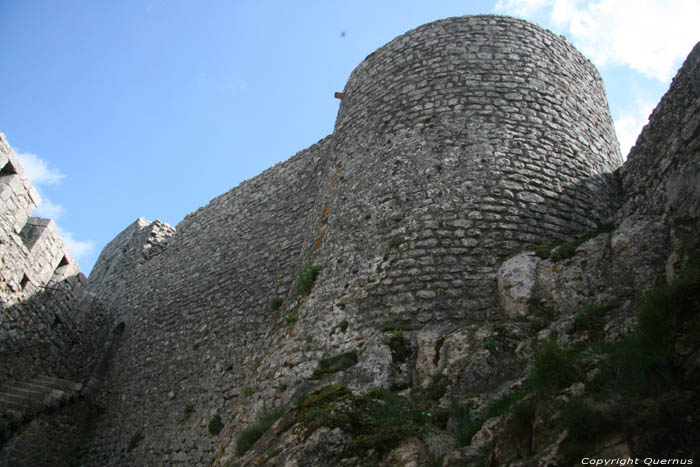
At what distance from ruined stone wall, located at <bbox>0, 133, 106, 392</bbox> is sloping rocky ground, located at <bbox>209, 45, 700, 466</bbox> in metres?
6.96

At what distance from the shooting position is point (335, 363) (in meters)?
5.30

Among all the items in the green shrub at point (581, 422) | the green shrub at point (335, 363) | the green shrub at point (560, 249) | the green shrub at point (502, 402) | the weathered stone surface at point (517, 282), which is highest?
the green shrub at point (560, 249)

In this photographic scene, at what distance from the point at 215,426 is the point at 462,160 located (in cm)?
560

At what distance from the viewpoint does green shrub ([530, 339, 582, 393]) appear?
287 centimetres

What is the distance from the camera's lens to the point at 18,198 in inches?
401

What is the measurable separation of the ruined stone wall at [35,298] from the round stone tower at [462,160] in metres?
6.68

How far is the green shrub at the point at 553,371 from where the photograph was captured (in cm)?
287

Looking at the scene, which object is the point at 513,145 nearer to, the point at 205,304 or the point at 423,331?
the point at 423,331

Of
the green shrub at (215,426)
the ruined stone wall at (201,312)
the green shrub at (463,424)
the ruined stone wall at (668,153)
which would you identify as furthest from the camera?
the ruined stone wall at (201,312)

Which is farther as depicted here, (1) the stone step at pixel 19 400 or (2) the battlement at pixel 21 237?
(2) the battlement at pixel 21 237

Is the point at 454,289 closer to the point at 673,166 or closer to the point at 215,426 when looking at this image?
the point at 673,166

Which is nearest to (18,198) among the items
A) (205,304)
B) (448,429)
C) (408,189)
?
(205,304)

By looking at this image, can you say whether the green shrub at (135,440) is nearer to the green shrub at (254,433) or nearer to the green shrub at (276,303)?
the green shrub at (276,303)

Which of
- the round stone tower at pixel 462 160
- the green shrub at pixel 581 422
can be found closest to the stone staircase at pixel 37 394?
the round stone tower at pixel 462 160
